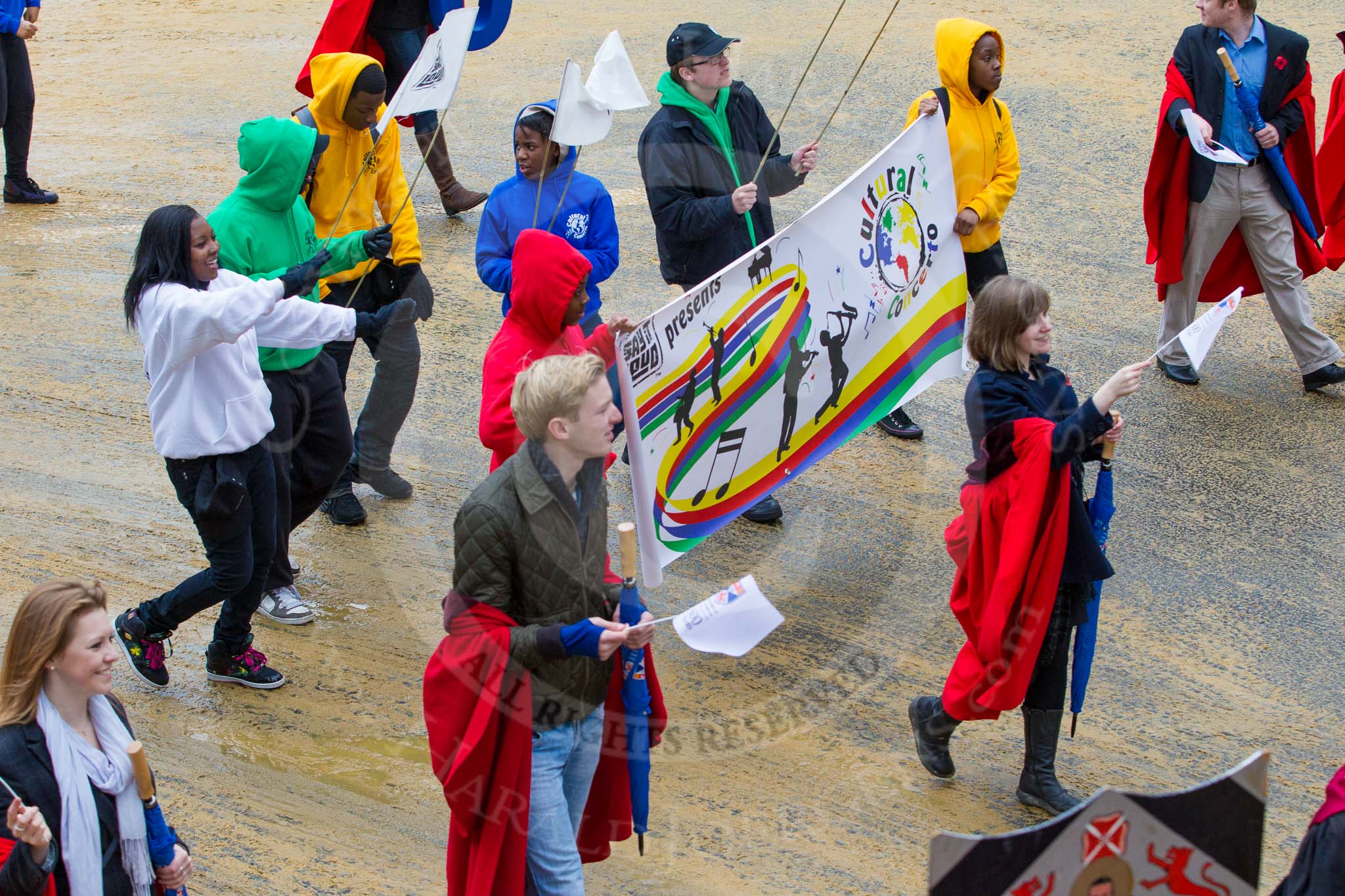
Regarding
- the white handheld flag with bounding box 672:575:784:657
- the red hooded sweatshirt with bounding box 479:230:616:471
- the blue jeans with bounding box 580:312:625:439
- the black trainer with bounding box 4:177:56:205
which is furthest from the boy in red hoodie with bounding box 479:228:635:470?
the black trainer with bounding box 4:177:56:205

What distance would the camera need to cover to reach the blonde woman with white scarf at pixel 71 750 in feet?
9.60

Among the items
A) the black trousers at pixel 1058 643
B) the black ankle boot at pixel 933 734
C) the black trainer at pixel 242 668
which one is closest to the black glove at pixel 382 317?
the black trainer at pixel 242 668

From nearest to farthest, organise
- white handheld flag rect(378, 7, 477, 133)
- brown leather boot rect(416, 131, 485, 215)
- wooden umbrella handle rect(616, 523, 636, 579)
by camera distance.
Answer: wooden umbrella handle rect(616, 523, 636, 579)
white handheld flag rect(378, 7, 477, 133)
brown leather boot rect(416, 131, 485, 215)

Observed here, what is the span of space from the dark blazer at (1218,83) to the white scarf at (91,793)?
5.69 meters

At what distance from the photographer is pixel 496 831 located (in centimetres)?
324

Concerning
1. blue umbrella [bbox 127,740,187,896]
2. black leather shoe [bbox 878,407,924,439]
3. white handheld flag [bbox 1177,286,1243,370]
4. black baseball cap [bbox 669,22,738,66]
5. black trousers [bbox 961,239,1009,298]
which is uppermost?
black baseball cap [bbox 669,22,738,66]

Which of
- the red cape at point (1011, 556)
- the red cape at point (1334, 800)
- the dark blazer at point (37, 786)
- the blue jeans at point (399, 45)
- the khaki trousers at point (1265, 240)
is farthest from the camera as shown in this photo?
the blue jeans at point (399, 45)

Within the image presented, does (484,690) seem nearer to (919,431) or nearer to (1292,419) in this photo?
(919,431)

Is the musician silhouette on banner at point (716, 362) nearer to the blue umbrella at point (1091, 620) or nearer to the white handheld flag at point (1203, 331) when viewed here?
the blue umbrella at point (1091, 620)

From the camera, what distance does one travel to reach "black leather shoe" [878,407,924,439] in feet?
21.5

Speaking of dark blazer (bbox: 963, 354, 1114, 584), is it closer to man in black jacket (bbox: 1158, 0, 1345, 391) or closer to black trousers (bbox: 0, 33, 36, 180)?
man in black jacket (bbox: 1158, 0, 1345, 391)

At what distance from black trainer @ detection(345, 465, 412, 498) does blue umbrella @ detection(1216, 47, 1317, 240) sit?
174 inches

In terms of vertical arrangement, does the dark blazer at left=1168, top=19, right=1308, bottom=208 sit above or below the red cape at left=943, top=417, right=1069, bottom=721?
above

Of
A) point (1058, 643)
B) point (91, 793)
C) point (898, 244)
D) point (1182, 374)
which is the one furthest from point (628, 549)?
point (1182, 374)
